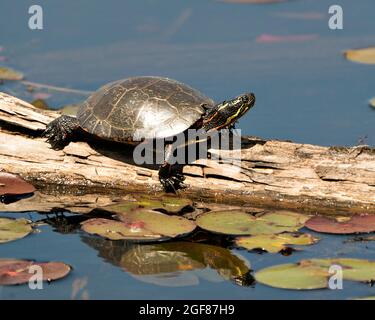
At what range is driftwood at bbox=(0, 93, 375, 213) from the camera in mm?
7195

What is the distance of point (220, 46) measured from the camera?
449 inches

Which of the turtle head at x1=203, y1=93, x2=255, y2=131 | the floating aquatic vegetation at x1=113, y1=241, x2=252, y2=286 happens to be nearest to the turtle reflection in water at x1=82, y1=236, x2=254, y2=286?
the floating aquatic vegetation at x1=113, y1=241, x2=252, y2=286

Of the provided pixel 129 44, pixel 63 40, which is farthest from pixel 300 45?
pixel 63 40

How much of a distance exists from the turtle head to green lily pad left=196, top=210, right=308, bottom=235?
2.96 ft

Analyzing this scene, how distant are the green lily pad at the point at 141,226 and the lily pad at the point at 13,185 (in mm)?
806

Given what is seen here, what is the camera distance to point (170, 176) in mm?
7465

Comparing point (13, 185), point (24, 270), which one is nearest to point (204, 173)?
point (13, 185)

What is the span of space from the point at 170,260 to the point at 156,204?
882 mm

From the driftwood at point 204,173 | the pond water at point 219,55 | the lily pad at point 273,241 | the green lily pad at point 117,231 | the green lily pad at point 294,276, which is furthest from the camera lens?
the pond water at point 219,55

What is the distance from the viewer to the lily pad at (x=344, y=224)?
683 cm

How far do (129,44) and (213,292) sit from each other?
19.3ft

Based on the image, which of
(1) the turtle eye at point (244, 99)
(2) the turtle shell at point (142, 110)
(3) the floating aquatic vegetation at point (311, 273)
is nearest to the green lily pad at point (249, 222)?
(3) the floating aquatic vegetation at point (311, 273)

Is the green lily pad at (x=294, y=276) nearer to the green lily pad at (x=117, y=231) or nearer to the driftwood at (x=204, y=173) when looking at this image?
the green lily pad at (x=117, y=231)

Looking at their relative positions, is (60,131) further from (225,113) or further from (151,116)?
(225,113)
